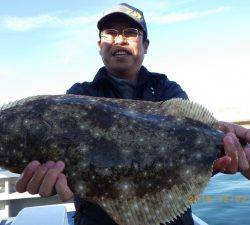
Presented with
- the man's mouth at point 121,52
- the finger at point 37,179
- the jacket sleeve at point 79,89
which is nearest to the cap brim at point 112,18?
the man's mouth at point 121,52

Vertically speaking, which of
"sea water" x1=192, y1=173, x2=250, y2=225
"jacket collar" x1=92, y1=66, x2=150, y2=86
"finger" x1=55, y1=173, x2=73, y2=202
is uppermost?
"jacket collar" x1=92, y1=66, x2=150, y2=86

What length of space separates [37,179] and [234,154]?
5.61ft

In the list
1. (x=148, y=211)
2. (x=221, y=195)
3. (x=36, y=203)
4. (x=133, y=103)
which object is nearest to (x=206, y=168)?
(x=148, y=211)

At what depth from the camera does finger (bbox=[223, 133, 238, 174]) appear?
10.8 feet

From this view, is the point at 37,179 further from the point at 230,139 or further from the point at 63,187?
the point at 230,139

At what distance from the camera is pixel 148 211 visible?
3.28 meters

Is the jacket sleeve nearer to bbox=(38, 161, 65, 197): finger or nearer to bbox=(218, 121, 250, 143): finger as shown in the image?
bbox=(38, 161, 65, 197): finger

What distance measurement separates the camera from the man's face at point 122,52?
437 centimetres

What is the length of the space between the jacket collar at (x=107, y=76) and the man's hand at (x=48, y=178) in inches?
59.4

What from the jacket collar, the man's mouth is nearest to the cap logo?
the man's mouth

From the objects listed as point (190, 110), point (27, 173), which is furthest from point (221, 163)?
point (27, 173)

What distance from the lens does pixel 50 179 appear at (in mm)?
3109

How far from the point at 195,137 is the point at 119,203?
0.88 meters

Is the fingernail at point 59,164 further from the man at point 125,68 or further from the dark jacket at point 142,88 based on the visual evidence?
the dark jacket at point 142,88
